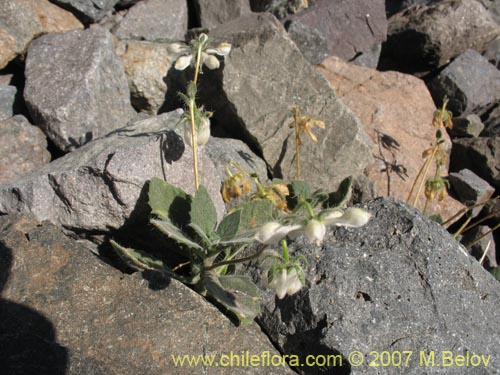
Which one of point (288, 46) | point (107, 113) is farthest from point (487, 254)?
point (107, 113)

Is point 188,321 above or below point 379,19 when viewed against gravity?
below

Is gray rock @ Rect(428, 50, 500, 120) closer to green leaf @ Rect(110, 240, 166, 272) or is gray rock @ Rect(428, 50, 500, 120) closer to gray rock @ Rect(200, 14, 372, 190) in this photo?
gray rock @ Rect(200, 14, 372, 190)

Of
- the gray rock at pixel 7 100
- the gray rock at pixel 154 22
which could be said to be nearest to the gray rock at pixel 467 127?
the gray rock at pixel 154 22

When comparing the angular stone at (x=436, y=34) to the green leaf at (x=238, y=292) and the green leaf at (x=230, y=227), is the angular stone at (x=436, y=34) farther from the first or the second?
the green leaf at (x=238, y=292)

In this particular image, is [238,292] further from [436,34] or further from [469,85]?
[436,34]

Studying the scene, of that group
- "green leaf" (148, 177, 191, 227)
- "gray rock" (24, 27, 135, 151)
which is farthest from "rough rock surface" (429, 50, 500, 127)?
"green leaf" (148, 177, 191, 227)

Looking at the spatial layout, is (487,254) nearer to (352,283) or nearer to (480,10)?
(352,283)

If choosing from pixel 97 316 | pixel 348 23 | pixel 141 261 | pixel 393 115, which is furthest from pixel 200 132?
pixel 348 23
